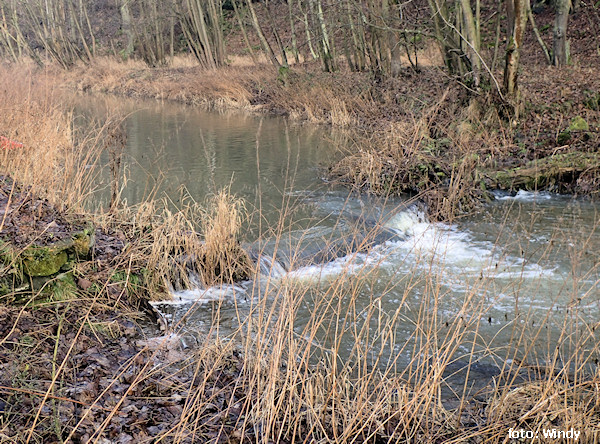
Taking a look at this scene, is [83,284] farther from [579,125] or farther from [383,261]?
[579,125]

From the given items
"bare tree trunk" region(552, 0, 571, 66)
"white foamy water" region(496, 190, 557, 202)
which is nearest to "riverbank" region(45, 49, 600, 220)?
"white foamy water" region(496, 190, 557, 202)

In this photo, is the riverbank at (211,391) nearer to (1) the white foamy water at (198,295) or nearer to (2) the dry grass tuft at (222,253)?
(1) the white foamy water at (198,295)

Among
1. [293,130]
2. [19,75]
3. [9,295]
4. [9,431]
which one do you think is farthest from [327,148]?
[9,431]

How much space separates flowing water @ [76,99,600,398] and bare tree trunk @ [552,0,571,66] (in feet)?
25.6

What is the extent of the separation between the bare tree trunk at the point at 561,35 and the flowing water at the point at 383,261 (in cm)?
781

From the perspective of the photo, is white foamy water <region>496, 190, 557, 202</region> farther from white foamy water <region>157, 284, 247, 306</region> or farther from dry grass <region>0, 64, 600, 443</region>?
white foamy water <region>157, 284, 247, 306</region>

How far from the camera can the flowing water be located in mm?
3553

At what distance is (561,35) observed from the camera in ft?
56.1

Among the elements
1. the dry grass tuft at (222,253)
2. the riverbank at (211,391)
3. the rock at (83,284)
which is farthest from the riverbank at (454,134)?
the rock at (83,284)

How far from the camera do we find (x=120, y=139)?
19.1 feet

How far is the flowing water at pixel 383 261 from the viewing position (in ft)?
11.7

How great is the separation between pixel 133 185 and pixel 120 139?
380cm

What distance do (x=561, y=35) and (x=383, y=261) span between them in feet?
45.1

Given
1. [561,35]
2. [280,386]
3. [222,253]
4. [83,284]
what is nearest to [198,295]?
[222,253]
